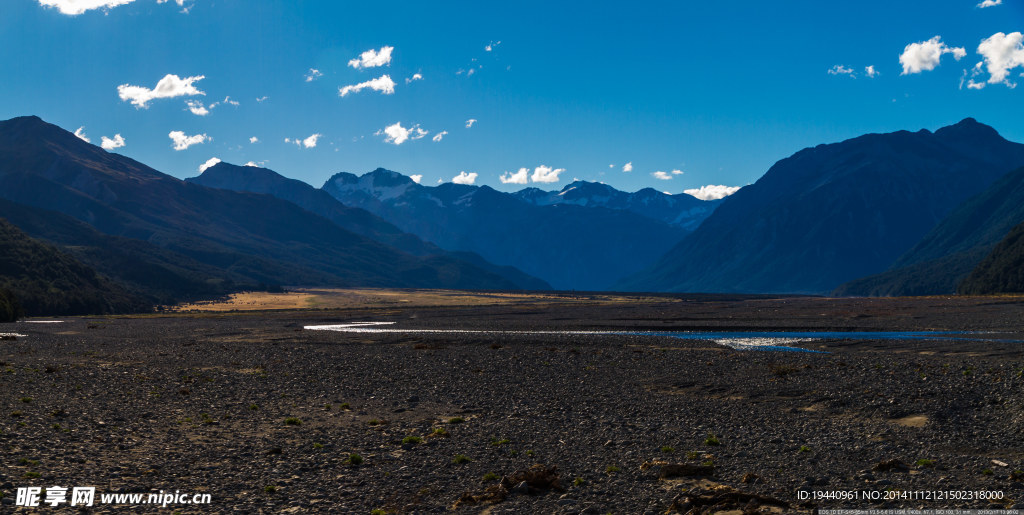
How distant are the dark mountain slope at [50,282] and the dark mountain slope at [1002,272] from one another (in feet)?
660

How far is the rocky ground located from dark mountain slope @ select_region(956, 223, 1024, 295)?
146 meters

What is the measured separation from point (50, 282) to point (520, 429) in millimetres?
145201

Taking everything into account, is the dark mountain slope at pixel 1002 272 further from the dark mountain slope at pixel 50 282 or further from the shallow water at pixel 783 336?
the dark mountain slope at pixel 50 282

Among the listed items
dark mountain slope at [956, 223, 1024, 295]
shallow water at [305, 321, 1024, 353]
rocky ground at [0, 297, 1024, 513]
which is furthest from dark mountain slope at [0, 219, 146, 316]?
dark mountain slope at [956, 223, 1024, 295]

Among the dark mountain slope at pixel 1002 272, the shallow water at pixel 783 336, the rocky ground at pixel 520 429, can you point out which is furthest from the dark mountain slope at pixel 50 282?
the dark mountain slope at pixel 1002 272

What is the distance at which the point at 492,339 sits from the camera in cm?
6669

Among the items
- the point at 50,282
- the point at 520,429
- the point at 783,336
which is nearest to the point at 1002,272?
the point at 783,336

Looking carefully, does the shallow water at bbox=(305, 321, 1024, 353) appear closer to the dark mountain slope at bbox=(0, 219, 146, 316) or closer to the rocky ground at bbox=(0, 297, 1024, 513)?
the rocky ground at bbox=(0, 297, 1024, 513)

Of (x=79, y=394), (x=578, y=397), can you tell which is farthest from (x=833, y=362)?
(x=79, y=394)

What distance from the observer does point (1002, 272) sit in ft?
573

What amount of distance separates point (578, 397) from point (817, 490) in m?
16.2

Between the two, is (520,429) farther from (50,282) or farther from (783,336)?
(50,282)

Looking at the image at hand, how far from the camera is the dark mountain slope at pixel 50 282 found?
126m

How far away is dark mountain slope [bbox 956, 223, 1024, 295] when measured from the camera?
168125 millimetres
